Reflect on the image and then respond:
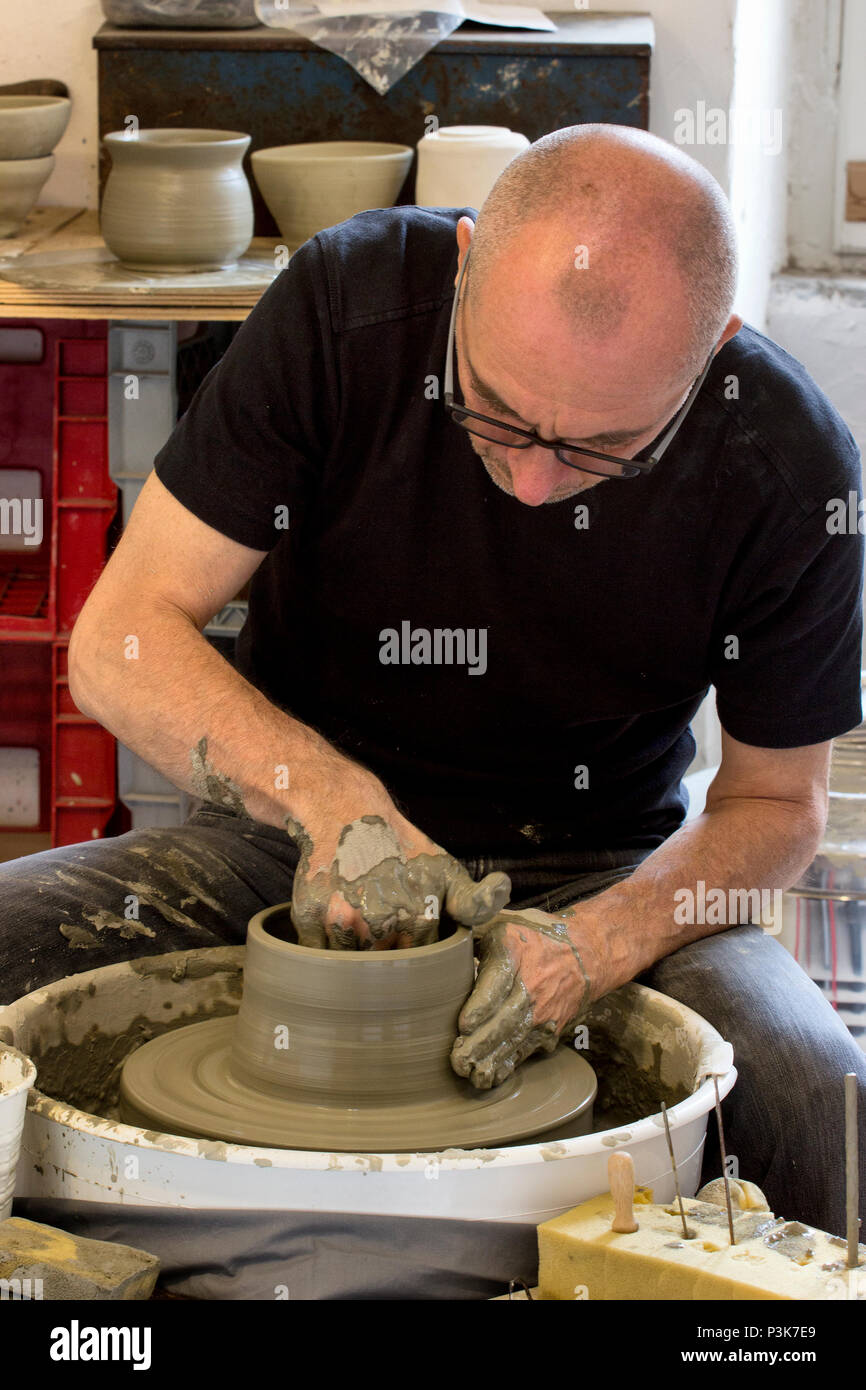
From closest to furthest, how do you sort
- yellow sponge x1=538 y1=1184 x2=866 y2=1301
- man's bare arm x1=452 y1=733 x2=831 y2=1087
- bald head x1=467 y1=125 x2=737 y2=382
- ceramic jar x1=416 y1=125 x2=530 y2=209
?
yellow sponge x1=538 y1=1184 x2=866 y2=1301 → bald head x1=467 y1=125 x2=737 y2=382 → man's bare arm x1=452 y1=733 x2=831 y2=1087 → ceramic jar x1=416 y1=125 x2=530 y2=209

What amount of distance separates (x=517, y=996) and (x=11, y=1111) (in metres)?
0.51

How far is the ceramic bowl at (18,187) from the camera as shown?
9.23ft

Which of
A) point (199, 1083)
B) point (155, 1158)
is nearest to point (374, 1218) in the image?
point (155, 1158)

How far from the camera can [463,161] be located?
107 inches

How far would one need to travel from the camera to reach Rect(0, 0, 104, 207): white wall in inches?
122

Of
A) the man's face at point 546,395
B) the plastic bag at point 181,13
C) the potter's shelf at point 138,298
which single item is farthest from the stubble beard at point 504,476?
the plastic bag at point 181,13

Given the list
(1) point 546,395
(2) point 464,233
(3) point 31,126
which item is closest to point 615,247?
(1) point 546,395

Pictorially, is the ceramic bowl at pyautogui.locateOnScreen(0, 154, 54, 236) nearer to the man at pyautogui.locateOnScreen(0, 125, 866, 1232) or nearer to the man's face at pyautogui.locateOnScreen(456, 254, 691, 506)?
the man at pyautogui.locateOnScreen(0, 125, 866, 1232)

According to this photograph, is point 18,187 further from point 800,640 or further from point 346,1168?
point 346,1168

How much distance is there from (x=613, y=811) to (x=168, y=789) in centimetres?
127

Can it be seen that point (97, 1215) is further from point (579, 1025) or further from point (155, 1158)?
point (579, 1025)

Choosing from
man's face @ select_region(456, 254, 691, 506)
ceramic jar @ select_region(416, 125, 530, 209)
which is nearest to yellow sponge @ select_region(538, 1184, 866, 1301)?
man's face @ select_region(456, 254, 691, 506)

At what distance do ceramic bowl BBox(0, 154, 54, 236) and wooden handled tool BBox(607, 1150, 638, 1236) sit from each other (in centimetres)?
223
